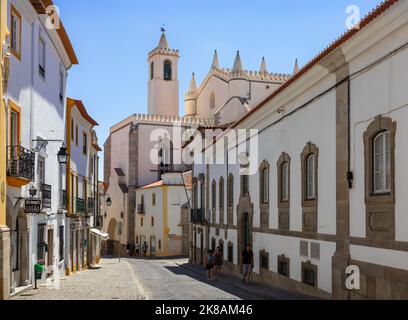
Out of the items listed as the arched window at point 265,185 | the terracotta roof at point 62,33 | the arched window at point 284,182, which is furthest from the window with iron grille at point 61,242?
the arched window at point 284,182

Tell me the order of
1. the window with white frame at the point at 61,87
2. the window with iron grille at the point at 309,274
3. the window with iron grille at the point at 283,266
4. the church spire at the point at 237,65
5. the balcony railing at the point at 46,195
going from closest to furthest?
the window with iron grille at the point at 309,274
the balcony railing at the point at 46,195
the window with iron grille at the point at 283,266
the window with white frame at the point at 61,87
the church spire at the point at 237,65

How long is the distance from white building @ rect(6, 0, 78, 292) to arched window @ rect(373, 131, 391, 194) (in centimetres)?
777

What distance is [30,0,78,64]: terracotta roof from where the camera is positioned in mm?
14434

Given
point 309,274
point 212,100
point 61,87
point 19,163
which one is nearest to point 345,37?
point 309,274

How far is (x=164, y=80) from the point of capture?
6050 cm

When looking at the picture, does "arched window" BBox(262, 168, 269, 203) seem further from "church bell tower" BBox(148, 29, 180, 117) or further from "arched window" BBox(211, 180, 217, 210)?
"church bell tower" BBox(148, 29, 180, 117)

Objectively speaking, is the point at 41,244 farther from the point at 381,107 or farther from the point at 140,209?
the point at 140,209

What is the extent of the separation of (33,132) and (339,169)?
811cm

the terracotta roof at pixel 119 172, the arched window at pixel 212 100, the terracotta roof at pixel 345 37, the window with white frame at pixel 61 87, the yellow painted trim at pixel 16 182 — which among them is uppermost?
the arched window at pixel 212 100

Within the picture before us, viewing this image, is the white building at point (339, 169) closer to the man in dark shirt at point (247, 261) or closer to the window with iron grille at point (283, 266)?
the window with iron grille at point (283, 266)

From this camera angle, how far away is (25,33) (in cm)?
1401

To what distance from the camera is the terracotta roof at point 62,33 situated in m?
14.4

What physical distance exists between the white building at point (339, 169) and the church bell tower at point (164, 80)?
1593 inches

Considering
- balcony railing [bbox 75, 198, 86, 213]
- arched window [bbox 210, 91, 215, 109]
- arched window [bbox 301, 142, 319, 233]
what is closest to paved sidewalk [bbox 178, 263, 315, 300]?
arched window [bbox 301, 142, 319, 233]
